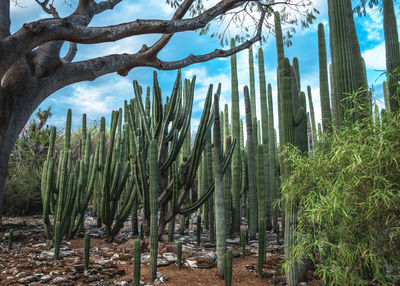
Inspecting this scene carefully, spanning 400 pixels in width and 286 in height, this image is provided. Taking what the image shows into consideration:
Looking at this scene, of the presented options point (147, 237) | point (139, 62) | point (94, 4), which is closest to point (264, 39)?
point (139, 62)

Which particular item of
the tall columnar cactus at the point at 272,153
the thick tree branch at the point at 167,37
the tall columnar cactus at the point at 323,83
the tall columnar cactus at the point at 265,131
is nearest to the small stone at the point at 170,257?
the tall columnar cactus at the point at 265,131

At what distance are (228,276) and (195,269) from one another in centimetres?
72

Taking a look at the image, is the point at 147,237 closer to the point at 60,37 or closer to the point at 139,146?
the point at 139,146

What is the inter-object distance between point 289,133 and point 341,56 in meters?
1.14

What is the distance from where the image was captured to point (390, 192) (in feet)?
6.79

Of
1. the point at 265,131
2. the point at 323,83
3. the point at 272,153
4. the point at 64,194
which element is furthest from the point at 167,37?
the point at 64,194

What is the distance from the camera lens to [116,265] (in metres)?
3.59

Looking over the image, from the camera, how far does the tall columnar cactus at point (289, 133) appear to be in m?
2.87

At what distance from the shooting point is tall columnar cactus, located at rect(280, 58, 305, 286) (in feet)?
9.42

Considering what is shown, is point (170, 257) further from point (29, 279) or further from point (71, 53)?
point (71, 53)

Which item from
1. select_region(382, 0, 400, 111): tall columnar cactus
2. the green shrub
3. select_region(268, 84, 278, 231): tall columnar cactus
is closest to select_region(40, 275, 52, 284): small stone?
the green shrub

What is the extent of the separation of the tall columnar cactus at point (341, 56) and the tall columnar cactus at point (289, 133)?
501 millimetres

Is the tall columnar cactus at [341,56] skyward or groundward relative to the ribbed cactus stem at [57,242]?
skyward

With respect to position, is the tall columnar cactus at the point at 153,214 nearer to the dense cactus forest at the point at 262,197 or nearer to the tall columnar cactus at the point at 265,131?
the dense cactus forest at the point at 262,197
